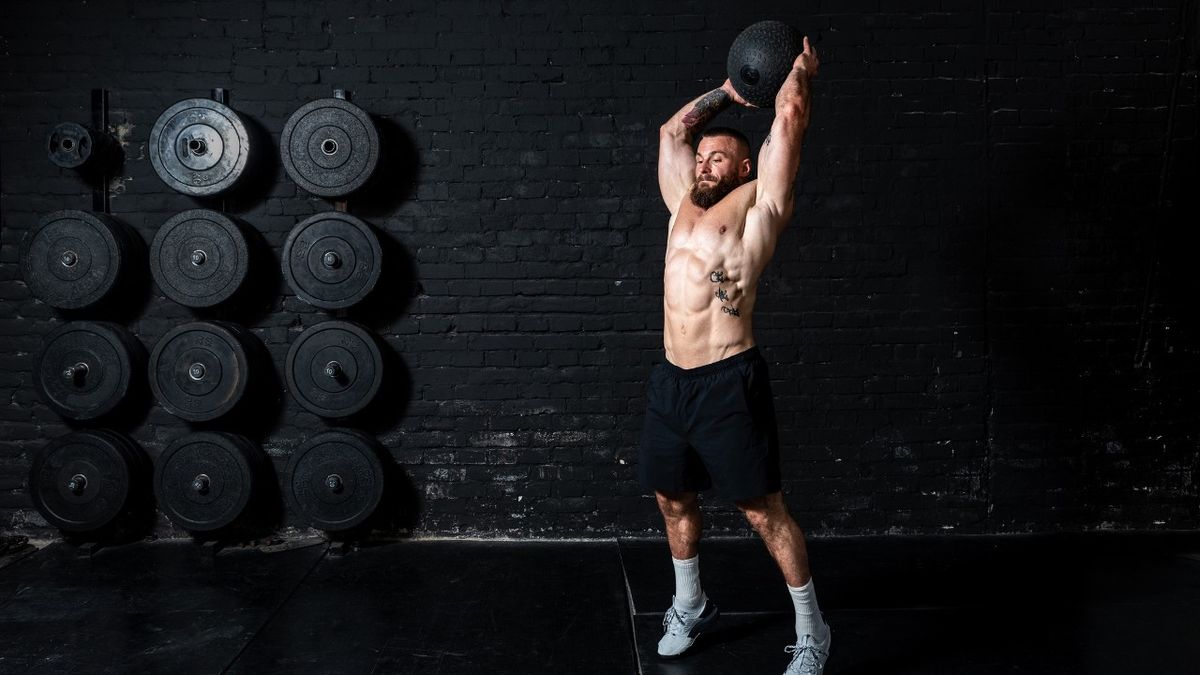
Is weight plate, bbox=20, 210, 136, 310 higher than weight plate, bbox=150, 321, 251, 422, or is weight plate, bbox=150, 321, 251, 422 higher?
weight plate, bbox=20, 210, 136, 310

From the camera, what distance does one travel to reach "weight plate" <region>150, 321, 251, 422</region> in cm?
393

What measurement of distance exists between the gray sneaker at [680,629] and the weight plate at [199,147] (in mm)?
2751

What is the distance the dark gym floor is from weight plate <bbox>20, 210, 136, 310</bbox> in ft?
3.94

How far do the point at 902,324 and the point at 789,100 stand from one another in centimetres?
184

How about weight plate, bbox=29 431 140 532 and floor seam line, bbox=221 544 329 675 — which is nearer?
floor seam line, bbox=221 544 329 675

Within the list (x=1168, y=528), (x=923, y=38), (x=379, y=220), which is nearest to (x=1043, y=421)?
(x=1168, y=528)

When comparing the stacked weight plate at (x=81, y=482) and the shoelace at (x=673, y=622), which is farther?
the stacked weight plate at (x=81, y=482)

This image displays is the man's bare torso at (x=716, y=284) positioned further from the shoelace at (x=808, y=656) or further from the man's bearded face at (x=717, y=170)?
the shoelace at (x=808, y=656)

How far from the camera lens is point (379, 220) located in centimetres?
415

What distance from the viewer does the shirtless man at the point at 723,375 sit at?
269 centimetres

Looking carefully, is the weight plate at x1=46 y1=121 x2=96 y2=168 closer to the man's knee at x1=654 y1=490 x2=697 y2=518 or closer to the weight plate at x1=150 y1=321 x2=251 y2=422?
the weight plate at x1=150 y1=321 x2=251 y2=422

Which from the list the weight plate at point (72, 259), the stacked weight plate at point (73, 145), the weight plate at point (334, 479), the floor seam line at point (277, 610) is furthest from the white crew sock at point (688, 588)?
the stacked weight plate at point (73, 145)

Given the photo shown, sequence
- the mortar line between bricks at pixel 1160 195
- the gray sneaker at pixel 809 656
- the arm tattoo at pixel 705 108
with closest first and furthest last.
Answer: the gray sneaker at pixel 809 656 < the arm tattoo at pixel 705 108 < the mortar line between bricks at pixel 1160 195

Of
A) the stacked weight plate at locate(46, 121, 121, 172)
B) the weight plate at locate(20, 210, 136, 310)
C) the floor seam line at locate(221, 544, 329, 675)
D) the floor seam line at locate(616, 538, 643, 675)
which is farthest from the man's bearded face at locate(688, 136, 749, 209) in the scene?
the stacked weight plate at locate(46, 121, 121, 172)
